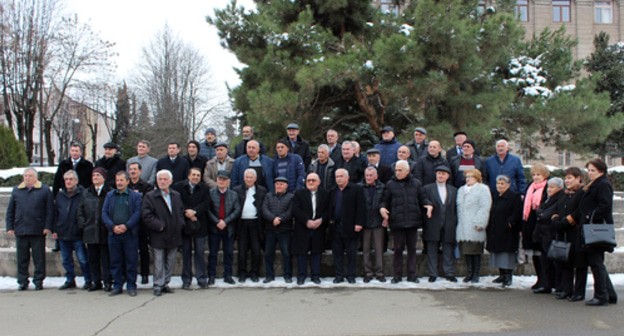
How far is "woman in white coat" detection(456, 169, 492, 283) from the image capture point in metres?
8.16

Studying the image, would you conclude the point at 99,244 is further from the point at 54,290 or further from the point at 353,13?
the point at 353,13

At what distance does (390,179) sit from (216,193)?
2768 millimetres

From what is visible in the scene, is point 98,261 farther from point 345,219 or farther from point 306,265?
point 345,219

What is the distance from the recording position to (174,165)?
9023mm

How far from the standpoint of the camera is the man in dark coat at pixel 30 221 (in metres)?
8.23

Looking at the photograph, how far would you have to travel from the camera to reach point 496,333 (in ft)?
18.5

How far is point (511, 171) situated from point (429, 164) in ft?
4.30

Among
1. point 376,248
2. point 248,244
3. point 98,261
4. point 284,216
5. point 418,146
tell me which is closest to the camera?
point 98,261

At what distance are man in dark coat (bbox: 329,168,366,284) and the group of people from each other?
0.7 inches

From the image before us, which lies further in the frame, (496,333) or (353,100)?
(353,100)

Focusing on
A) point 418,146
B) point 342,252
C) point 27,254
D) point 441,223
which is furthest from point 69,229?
point 418,146

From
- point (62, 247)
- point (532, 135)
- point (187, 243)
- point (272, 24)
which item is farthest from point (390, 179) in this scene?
point (532, 135)

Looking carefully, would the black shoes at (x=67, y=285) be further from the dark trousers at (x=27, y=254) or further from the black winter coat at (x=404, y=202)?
the black winter coat at (x=404, y=202)

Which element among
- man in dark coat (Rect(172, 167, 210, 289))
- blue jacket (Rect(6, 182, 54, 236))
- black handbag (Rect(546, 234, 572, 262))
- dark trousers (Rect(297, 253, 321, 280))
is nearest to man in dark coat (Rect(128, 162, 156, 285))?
man in dark coat (Rect(172, 167, 210, 289))
